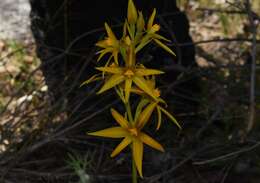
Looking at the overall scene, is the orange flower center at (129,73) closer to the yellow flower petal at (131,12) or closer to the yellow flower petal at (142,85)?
the yellow flower petal at (142,85)

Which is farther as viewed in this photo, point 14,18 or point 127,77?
point 14,18

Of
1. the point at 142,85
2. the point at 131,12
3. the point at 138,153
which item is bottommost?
the point at 138,153

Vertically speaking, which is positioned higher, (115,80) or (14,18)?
(115,80)

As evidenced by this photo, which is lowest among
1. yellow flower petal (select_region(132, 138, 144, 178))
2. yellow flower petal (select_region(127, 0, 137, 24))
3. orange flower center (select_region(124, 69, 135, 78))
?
yellow flower petal (select_region(132, 138, 144, 178))

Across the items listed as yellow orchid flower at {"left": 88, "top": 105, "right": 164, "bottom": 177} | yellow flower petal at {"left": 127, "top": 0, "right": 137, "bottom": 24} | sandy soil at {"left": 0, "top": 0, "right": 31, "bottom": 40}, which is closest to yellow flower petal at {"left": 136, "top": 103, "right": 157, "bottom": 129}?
yellow orchid flower at {"left": 88, "top": 105, "right": 164, "bottom": 177}

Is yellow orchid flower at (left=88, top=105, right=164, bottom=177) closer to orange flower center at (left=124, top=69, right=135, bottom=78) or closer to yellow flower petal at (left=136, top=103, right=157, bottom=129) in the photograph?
yellow flower petal at (left=136, top=103, right=157, bottom=129)

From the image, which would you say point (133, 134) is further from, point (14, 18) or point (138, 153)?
point (14, 18)

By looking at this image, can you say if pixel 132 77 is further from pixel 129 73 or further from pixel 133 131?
pixel 133 131

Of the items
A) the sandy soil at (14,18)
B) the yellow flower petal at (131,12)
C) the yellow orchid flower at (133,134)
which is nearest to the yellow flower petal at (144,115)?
the yellow orchid flower at (133,134)

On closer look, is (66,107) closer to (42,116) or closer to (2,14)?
(42,116)

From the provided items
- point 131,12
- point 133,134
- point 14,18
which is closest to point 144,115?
point 133,134

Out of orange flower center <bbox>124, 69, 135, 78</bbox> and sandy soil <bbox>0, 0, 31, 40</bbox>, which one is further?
sandy soil <bbox>0, 0, 31, 40</bbox>

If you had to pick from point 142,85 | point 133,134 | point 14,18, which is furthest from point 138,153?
point 14,18
